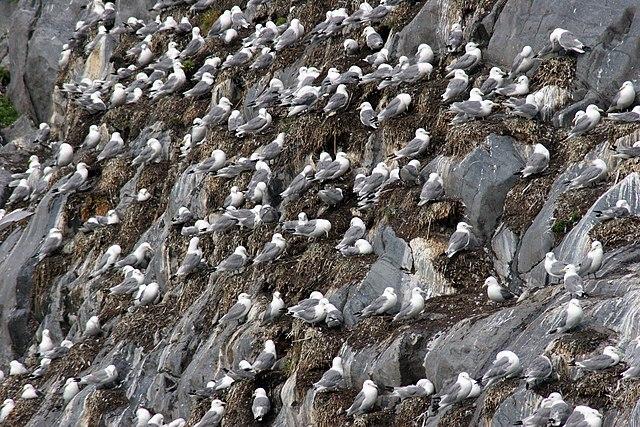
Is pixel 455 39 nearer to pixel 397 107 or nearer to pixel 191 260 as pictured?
pixel 397 107

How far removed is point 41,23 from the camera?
35469mm

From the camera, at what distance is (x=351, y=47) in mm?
24750

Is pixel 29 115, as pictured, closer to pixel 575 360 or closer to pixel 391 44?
pixel 391 44

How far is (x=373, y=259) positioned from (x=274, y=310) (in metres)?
1.53

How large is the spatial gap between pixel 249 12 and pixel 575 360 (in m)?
16.6

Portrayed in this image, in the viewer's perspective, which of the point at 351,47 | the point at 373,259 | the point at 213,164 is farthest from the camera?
the point at 351,47

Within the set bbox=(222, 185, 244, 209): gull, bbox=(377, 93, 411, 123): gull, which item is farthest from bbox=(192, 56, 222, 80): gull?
Answer: bbox=(377, 93, 411, 123): gull

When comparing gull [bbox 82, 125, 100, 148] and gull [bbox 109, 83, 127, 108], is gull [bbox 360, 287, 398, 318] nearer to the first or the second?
gull [bbox 82, 125, 100, 148]

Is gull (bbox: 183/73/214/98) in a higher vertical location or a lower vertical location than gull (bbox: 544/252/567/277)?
lower

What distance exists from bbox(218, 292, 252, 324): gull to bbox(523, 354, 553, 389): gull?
6.21 m

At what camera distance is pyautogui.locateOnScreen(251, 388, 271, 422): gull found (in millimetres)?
17969

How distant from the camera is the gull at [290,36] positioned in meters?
26.3

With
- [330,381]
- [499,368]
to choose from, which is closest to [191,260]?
[330,381]

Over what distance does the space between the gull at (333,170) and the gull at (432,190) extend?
2.47 m
